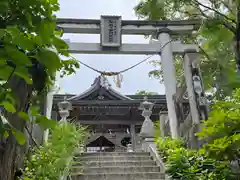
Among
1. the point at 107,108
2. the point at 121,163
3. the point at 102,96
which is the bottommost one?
the point at 121,163

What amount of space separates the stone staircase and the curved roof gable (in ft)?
19.1

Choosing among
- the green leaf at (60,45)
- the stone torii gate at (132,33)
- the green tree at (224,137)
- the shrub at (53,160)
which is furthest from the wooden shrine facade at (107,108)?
the green leaf at (60,45)

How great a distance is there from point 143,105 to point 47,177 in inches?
182

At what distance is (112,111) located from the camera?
506 inches

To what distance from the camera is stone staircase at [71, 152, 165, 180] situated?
5.58m

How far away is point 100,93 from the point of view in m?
13.0

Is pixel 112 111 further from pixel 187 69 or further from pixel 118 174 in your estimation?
pixel 118 174

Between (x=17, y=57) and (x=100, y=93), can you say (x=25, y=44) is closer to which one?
(x=17, y=57)

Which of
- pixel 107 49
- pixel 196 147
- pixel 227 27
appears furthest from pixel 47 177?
pixel 107 49

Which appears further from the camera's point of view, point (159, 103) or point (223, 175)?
point (159, 103)

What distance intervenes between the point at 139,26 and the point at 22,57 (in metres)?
8.60

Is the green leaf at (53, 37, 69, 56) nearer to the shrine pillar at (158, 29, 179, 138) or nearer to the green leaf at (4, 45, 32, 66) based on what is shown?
the green leaf at (4, 45, 32, 66)

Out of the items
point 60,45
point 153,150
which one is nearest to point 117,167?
point 153,150

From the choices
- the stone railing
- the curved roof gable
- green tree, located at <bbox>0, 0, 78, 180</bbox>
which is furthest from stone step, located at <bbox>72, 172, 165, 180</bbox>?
the curved roof gable
